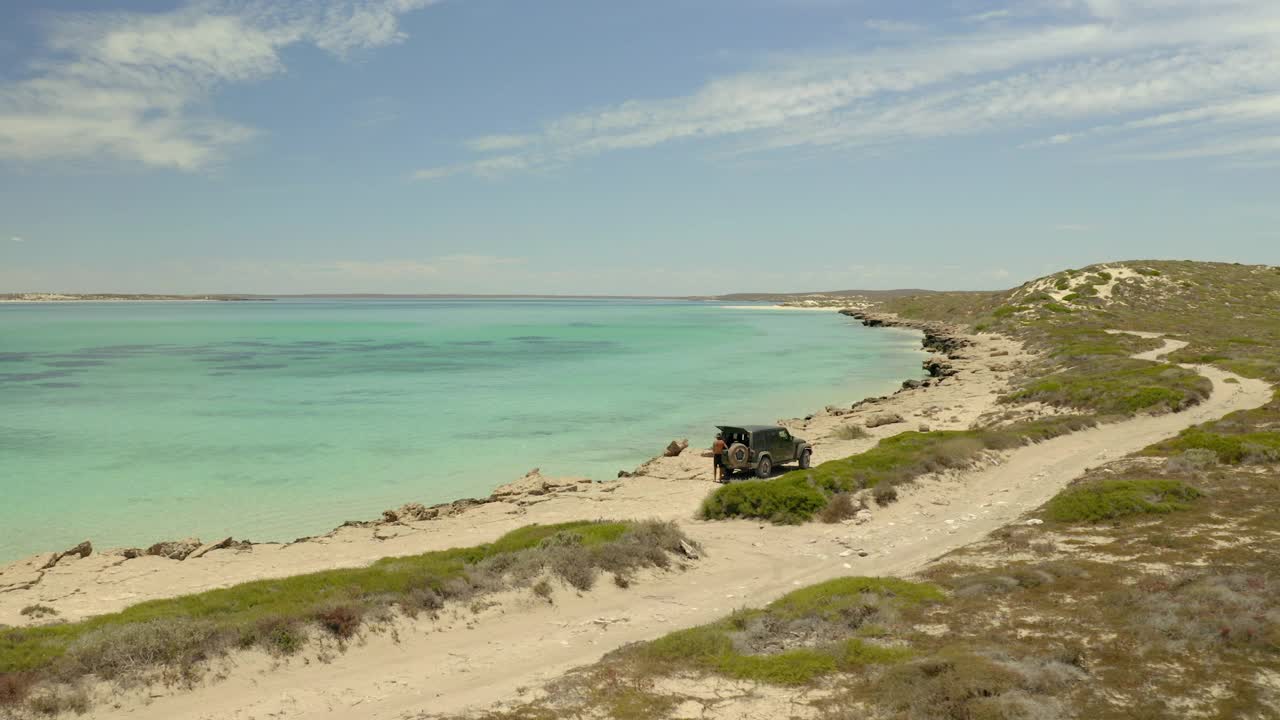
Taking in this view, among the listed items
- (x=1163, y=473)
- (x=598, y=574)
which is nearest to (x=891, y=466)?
(x=1163, y=473)

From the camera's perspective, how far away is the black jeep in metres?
26.0

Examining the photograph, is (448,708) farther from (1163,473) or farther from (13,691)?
(1163,473)

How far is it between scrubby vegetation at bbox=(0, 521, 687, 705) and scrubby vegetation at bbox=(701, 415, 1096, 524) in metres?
3.84

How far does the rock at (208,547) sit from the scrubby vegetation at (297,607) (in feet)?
19.5

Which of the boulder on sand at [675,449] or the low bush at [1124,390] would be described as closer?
the boulder on sand at [675,449]

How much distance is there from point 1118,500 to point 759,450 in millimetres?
11136

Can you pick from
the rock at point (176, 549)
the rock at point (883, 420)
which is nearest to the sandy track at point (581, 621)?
the rock at point (176, 549)

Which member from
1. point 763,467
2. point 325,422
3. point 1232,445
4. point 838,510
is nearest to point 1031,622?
point 838,510

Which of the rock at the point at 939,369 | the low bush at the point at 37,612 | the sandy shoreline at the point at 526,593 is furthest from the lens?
the rock at the point at 939,369

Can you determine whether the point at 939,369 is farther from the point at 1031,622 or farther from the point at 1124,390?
the point at 1031,622

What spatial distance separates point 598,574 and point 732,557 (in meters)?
4.03

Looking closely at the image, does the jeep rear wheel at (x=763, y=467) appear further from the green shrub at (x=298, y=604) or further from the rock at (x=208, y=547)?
the rock at (x=208, y=547)

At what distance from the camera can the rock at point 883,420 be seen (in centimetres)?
3681

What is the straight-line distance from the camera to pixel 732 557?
18344 mm
